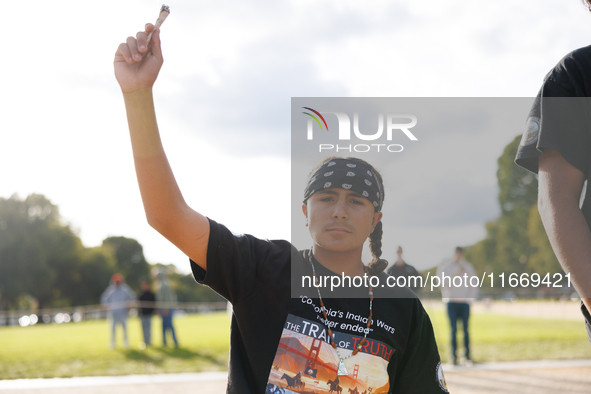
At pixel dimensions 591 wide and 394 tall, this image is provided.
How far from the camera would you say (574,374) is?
7.65 m

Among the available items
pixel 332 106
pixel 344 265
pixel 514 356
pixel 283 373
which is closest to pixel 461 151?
pixel 332 106

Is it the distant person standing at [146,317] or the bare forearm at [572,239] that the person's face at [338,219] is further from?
the distant person standing at [146,317]

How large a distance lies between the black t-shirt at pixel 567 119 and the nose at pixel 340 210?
1.97 feet

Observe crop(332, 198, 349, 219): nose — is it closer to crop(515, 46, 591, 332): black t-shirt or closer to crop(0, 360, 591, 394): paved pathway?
crop(515, 46, 591, 332): black t-shirt

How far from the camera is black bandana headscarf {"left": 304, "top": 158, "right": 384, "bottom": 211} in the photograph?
5.97 feet

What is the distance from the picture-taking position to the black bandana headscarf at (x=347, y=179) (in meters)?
1.82

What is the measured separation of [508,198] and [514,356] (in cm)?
398

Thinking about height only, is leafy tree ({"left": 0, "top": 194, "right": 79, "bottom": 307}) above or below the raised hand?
below

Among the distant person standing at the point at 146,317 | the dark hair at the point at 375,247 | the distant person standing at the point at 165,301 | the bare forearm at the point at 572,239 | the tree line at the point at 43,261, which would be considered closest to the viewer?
the bare forearm at the point at 572,239

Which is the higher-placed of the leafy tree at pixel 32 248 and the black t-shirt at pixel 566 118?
the black t-shirt at pixel 566 118

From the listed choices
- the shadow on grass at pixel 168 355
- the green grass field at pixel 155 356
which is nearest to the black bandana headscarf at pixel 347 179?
the green grass field at pixel 155 356

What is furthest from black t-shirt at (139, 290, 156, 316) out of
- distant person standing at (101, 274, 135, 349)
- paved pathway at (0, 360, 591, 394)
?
paved pathway at (0, 360, 591, 394)

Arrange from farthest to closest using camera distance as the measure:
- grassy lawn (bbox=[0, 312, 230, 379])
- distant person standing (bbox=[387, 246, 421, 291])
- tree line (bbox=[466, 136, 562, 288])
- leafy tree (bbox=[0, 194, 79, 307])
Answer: leafy tree (bbox=[0, 194, 79, 307])
grassy lawn (bbox=[0, 312, 230, 379])
tree line (bbox=[466, 136, 562, 288])
distant person standing (bbox=[387, 246, 421, 291])

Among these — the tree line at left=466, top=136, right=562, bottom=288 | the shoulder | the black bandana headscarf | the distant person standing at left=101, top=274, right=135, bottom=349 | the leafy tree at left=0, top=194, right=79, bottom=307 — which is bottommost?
the leafy tree at left=0, top=194, right=79, bottom=307
